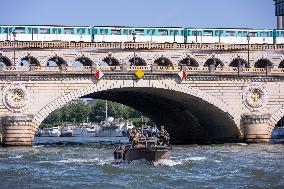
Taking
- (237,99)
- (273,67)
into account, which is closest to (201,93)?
(237,99)

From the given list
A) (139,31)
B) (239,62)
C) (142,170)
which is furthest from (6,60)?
(142,170)

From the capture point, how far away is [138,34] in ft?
312

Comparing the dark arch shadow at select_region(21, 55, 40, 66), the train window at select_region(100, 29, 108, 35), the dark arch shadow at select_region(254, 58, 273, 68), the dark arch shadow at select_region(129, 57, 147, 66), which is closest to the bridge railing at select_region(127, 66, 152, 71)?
the dark arch shadow at select_region(129, 57, 147, 66)

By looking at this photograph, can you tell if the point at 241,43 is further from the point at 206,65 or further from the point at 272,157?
the point at 272,157

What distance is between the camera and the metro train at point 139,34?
298 ft

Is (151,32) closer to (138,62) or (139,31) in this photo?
(139,31)

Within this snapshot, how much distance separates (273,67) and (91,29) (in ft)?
64.3

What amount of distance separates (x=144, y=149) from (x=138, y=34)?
36.0 m

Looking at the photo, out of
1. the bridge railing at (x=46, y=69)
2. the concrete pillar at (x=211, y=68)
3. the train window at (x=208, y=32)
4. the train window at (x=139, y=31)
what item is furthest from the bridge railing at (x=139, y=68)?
the train window at (x=208, y=32)

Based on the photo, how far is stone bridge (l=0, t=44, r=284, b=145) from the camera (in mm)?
82625

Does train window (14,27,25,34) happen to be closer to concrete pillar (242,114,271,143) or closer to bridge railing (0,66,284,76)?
bridge railing (0,66,284,76)

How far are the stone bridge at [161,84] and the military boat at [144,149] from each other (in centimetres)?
Answer: 1925

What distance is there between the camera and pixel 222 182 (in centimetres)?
5059

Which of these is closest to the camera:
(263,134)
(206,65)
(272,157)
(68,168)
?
(68,168)
